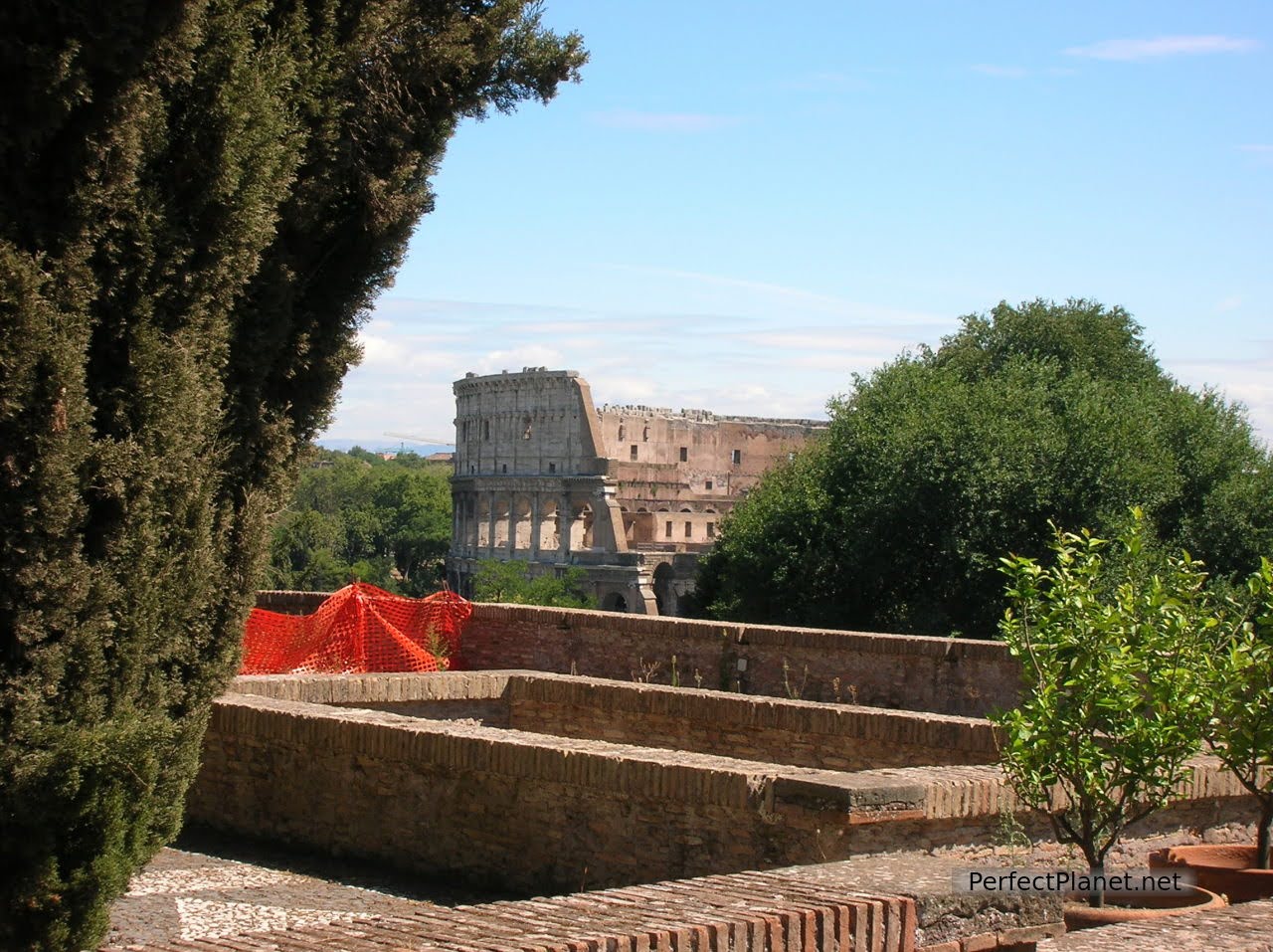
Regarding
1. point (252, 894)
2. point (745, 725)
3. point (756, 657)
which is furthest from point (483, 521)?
point (252, 894)

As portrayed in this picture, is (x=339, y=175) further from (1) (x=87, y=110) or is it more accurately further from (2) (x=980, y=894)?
(2) (x=980, y=894)

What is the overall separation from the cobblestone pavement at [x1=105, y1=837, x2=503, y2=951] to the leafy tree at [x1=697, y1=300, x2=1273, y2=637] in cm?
2080

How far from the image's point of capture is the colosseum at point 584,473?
87.7 meters

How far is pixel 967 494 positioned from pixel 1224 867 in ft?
75.0

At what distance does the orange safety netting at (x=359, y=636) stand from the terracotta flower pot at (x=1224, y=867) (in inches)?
334

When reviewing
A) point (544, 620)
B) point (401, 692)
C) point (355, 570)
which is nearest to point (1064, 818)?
point (401, 692)

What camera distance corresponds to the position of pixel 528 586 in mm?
72625

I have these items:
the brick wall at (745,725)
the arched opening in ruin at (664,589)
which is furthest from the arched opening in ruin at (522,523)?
the brick wall at (745,725)

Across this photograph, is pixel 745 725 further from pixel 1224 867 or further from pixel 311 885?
pixel 1224 867

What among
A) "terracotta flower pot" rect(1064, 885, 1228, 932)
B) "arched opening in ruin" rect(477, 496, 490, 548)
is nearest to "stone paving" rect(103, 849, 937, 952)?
"terracotta flower pot" rect(1064, 885, 1228, 932)

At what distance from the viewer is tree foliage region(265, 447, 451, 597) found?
97.8m

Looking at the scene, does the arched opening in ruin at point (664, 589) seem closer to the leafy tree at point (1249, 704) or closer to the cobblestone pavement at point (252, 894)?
the cobblestone pavement at point (252, 894)

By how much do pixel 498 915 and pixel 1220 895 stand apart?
3112 mm

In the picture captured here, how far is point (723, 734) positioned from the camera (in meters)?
10.7
